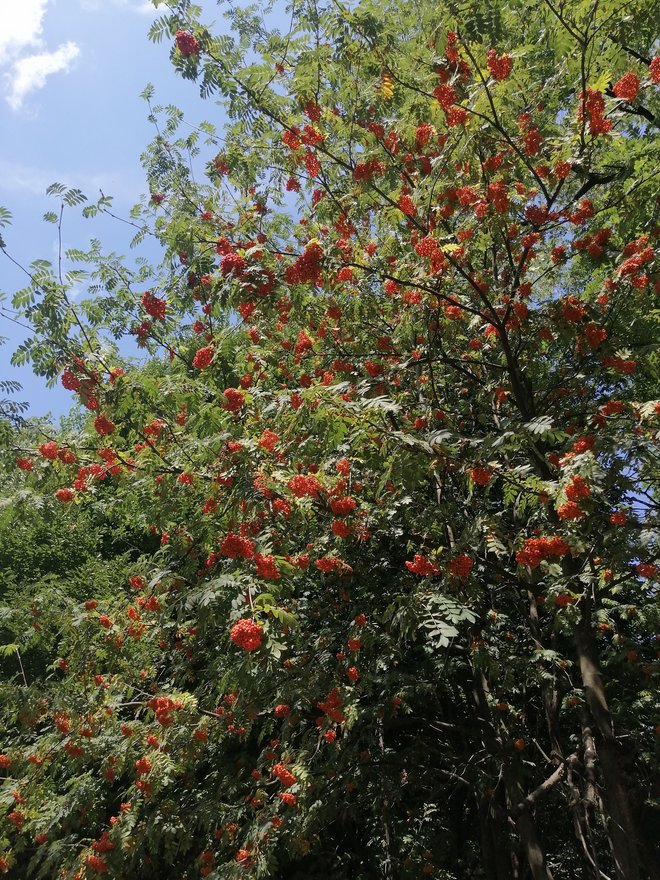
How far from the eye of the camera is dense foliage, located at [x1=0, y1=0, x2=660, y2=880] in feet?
14.9

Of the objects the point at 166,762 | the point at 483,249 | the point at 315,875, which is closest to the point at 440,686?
the point at 315,875

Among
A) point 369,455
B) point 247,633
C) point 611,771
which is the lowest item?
point 611,771

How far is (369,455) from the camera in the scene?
15.5 ft

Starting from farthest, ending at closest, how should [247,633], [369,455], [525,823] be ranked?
[525,823] < [369,455] < [247,633]

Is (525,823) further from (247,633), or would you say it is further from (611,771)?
(247,633)

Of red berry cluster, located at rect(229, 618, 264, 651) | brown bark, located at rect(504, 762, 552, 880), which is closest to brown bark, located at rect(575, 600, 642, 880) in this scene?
brown bark, located at rect(504, 762, 552, 880)

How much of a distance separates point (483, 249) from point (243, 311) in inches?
101

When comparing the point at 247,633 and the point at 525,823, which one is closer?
the point at 247,633

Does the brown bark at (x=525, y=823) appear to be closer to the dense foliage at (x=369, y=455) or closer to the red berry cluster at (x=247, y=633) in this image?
the dense foliage at (x=369, y=455)

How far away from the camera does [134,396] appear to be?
5.30 metres

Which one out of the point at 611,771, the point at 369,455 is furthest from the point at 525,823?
the point at 369,455

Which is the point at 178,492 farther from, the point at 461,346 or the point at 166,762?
→ the point at 461,346

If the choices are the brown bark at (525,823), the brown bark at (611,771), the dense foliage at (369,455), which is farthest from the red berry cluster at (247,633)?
the brown bark at (525,823)

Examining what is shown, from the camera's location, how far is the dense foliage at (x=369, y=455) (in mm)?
4535
